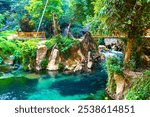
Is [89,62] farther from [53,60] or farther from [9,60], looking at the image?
[9,60]

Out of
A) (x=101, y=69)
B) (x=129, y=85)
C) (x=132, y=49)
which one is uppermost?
(x=132, y=49)

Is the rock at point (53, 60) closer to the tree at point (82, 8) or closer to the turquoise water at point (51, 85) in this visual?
the turquoise water at point (51, 85)

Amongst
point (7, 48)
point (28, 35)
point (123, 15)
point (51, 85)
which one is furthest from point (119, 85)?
point (28, 35)

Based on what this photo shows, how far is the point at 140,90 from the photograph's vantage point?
1188 centimetres

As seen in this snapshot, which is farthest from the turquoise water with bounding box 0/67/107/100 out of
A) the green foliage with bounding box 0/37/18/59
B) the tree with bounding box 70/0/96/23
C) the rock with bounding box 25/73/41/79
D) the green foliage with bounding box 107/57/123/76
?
the tree with bounding box 70/0/96/23

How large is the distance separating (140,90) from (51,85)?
917 cm

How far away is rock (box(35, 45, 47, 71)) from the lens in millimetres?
25109

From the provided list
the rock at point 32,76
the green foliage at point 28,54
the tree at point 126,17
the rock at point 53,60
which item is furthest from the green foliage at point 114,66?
the green foliage at point 28,54

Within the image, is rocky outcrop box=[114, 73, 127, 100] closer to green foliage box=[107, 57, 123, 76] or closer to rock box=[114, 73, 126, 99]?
rock box=[114, 73, 126, 99]

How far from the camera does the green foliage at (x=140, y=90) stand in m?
11.5

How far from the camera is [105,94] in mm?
16828

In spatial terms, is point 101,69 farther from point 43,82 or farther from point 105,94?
point 105,94

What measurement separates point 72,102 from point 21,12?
32.0 meters

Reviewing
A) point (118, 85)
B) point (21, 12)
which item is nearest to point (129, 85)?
point (118, 85)
